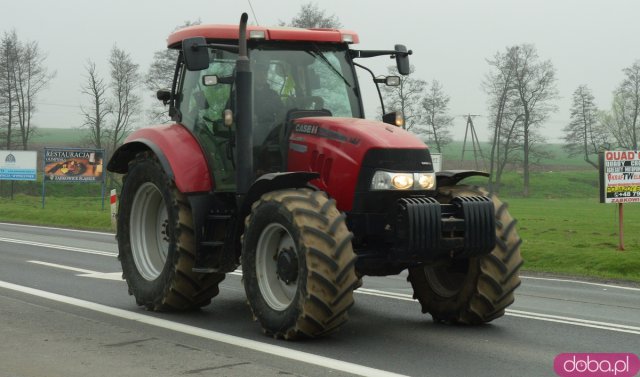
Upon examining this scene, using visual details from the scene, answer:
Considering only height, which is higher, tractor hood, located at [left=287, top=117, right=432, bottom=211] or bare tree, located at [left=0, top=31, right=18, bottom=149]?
bare tree, located at [left=0, top=31, right=18, bottom=149]

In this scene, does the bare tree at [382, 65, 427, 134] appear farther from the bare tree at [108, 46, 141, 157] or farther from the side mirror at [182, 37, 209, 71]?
the side mirror at [182, 37, 209, 71]

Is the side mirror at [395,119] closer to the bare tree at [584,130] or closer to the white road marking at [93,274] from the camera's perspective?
the white road marking at [93,274]

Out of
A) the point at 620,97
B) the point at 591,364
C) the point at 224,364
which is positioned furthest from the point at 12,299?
the point at 620,97

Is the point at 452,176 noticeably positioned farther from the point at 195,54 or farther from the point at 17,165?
the point at 17,165

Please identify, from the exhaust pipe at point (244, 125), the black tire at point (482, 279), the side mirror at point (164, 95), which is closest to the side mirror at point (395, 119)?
the black tire at point (482, 279)

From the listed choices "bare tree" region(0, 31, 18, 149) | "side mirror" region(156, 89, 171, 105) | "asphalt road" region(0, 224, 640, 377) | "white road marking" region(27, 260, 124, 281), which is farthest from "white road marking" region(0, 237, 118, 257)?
"bare tree" region(0, 31, 18, 149)

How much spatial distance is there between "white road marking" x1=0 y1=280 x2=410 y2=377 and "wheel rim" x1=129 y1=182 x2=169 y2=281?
0.66m

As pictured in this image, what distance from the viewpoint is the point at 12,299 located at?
10.8 metres

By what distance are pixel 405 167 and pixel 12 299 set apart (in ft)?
16.7

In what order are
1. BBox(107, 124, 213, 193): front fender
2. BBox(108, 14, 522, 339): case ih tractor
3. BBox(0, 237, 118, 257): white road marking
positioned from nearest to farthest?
BBox(108, 14, 522, 339): case ih tractor < BBox(107, 124, 213, 193): front fender < BBox(0, 237, 118, 257): white road marking

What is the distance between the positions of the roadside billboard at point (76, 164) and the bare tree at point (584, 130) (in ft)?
181

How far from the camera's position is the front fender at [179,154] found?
952 centimetres

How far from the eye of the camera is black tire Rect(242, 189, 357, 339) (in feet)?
25.0

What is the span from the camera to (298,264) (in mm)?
7965
